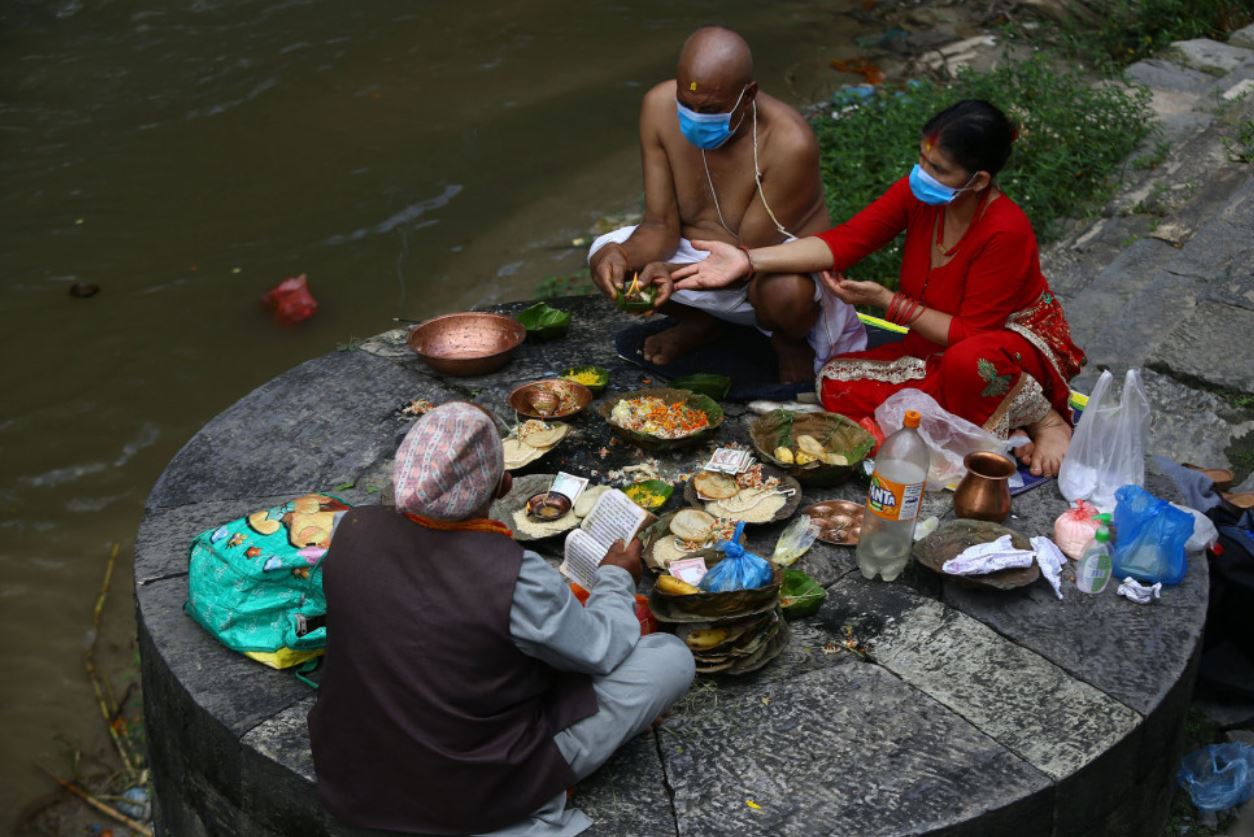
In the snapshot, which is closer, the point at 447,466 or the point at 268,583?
the point at 447,466

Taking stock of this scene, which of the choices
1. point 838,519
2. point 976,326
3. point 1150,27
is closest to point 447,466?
point 838,519

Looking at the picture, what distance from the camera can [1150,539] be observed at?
3656 mm

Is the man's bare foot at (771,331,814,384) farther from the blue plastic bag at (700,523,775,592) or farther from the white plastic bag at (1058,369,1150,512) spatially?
the blue plastic bag at (700,523,775,592)

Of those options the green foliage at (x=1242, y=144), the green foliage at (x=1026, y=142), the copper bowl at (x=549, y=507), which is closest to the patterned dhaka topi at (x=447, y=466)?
the copper bowl at (x=549, y=507)

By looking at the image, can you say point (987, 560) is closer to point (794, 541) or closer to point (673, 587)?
point (794, 541)

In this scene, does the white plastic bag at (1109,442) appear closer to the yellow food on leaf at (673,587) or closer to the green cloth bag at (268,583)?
the yellow food on leaf at (673,587)

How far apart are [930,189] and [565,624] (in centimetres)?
236

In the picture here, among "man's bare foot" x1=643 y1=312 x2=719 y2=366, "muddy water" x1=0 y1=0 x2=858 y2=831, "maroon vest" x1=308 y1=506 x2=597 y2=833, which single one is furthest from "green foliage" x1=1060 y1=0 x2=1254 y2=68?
"maroon vest" x1=308 y1=506 x2=597 y2=833

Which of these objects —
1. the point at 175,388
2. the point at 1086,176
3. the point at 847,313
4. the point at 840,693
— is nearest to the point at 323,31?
the point at 175,388

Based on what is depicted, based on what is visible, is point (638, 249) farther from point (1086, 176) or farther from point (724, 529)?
point (1086, 176)

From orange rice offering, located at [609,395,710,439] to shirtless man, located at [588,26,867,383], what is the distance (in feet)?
1.50

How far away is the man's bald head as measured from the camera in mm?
4504

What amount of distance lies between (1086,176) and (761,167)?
3.67m

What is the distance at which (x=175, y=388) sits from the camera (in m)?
7.64
